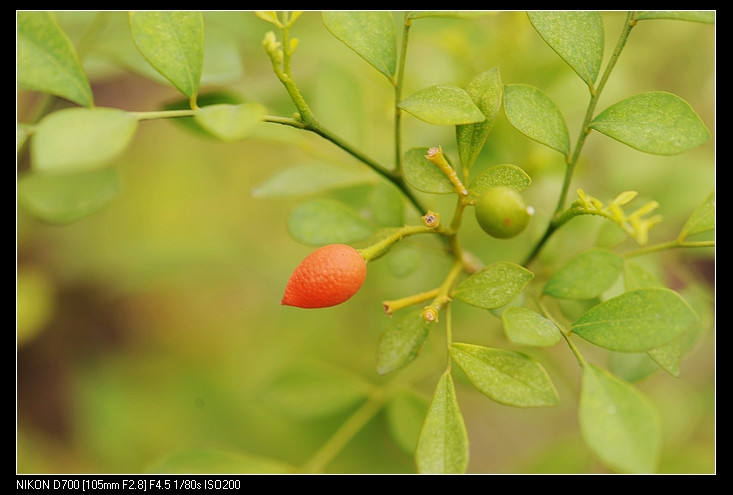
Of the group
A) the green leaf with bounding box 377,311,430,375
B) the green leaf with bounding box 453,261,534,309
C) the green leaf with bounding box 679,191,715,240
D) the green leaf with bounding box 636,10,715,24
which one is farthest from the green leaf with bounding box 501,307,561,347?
the green leaf with bounding box 636,10,715,24

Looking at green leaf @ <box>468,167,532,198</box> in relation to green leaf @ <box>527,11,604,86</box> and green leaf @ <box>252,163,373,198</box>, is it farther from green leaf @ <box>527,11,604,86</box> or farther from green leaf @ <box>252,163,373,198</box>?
green leaf @ <box>252,163,373,198</box>

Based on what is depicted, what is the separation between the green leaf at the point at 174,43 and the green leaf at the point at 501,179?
0.34 metres

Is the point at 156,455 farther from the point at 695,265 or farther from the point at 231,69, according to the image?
the point at 695,265

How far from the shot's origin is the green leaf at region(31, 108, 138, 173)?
57 centimetres

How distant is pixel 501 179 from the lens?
72 centimetres

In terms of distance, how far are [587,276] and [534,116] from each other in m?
0.23

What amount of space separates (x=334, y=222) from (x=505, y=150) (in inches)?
17.9

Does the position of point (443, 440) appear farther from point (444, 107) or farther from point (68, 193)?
point (68, 193)

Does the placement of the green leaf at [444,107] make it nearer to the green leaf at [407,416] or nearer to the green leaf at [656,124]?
the green leaf at [656,124]

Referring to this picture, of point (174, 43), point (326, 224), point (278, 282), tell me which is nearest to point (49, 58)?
point (174, 43)

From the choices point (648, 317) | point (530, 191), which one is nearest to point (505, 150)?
point (530, 191)

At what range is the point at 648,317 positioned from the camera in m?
0.68

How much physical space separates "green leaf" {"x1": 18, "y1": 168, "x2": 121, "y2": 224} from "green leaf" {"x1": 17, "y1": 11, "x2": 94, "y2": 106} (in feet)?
0.99

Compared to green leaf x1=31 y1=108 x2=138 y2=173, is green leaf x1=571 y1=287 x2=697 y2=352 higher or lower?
green leaf x1=31 y1=108 x2=138 y2=173
